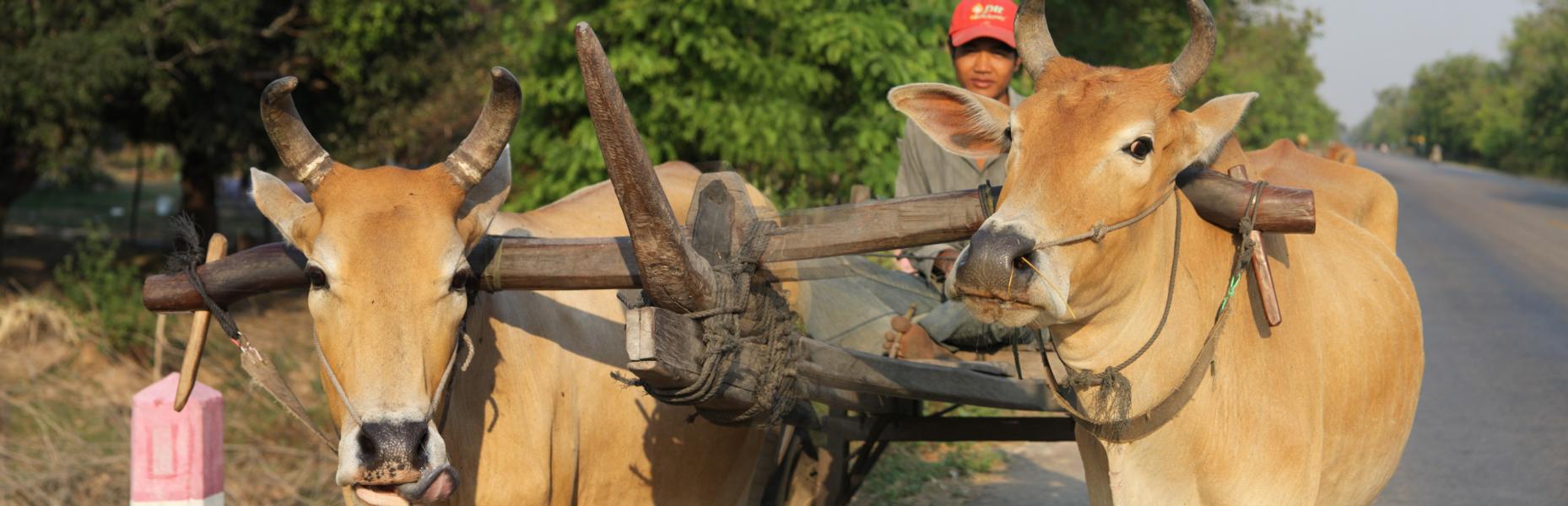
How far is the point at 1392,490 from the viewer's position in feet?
22.3

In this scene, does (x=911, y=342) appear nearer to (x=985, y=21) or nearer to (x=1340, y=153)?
(x=985, y=21)

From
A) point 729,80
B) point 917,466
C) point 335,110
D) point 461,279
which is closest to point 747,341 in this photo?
point 461,279

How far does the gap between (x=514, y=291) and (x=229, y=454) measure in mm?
5094

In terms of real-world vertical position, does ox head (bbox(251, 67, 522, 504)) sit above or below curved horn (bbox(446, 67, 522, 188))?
below

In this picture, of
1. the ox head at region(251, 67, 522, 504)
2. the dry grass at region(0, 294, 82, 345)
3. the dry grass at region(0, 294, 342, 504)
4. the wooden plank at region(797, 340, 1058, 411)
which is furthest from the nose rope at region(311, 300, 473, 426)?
the dry grass at region(0, 294, 82, 345)

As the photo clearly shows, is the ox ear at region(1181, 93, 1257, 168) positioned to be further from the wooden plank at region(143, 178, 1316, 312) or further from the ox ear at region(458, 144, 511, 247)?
the ox ear at region(458, 144, 511, 247)

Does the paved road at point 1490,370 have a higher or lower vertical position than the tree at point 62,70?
lower

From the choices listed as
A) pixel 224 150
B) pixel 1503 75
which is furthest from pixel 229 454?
pixel 1503 75

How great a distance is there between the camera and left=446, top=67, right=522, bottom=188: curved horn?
3.37 m

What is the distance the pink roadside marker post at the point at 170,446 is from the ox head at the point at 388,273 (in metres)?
1.19

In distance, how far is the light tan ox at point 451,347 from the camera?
308 cm

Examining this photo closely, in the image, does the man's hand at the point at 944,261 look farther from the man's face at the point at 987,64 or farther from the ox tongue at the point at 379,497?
the ox tongue at the point at 379,497

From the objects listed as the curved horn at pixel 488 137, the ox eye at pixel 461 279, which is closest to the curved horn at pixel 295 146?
the curved horn at pixel 488 137

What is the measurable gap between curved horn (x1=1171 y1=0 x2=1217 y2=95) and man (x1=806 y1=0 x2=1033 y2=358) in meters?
0.85
